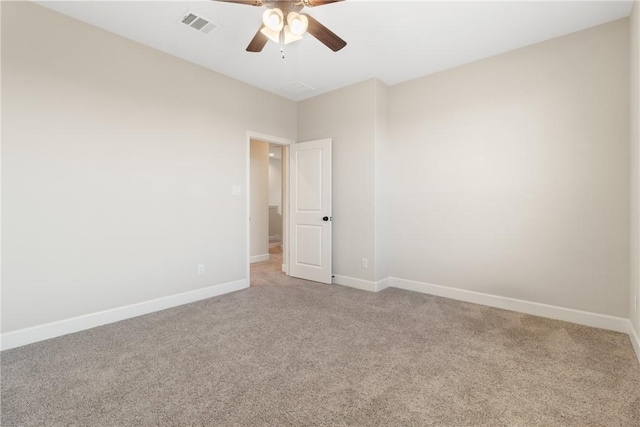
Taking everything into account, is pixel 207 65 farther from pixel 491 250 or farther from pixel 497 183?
pixel 491 250

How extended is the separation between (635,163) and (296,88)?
12.3 feet

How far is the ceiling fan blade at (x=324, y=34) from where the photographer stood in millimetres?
2214

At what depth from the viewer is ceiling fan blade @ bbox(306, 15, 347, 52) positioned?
221cm

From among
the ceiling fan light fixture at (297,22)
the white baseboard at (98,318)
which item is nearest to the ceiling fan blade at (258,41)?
the ceiling fan light fixture at (297,22)

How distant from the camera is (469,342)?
2.44 meters

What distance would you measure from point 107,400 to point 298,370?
3.75 feet

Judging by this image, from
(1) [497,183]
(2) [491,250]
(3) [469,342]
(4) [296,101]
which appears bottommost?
(3) [469,342]

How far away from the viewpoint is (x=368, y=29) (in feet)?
9.25

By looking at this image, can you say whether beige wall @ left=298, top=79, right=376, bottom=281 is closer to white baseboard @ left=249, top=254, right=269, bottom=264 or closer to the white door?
the white door

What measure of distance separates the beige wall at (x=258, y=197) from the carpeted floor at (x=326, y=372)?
2999 mm

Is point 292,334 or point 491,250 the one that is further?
point 491,250

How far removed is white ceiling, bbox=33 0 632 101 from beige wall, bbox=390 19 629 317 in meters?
0.29

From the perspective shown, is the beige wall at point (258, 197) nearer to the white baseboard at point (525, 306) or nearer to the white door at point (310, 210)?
the white door at point (310, 210)

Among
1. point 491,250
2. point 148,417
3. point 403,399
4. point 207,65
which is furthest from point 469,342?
point 207,65
